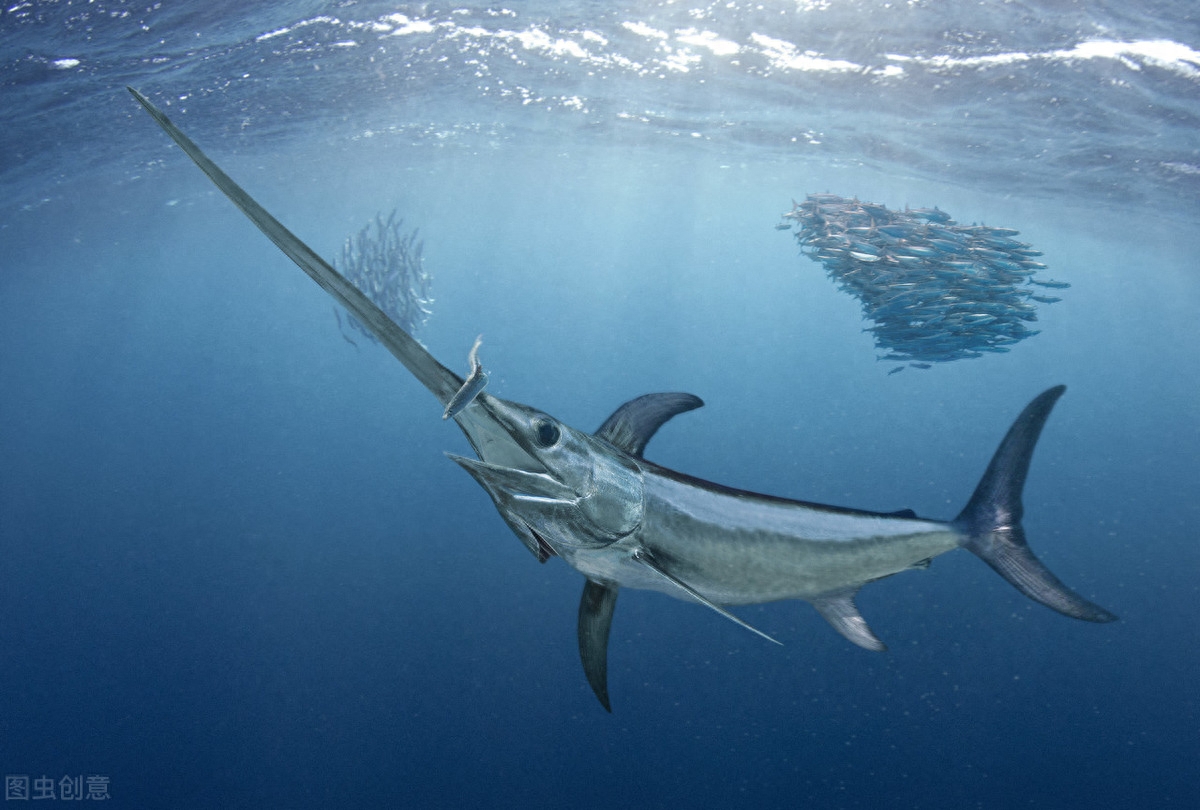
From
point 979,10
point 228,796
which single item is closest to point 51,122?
point 228,796

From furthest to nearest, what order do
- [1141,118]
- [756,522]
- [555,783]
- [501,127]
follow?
[501,127] < [1141,118] < [555,783] < [756,522]

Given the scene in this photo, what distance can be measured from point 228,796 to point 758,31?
51.7 feet

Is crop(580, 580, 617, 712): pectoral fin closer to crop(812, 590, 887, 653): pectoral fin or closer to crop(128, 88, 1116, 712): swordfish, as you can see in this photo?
crop(128, 88, 1116, 712): swordfish

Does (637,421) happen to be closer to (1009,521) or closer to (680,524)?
(680,524)

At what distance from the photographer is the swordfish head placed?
1724 mm

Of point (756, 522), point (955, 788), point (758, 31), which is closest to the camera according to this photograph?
point (756, 522)

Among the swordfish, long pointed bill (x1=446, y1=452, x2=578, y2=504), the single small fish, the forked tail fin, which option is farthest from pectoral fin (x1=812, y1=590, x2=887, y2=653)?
the single small fish

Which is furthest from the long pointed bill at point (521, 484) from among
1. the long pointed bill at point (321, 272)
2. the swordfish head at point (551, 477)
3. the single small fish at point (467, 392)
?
the long pointed bill at point (321, 272)

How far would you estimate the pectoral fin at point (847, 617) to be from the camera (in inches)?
92.0

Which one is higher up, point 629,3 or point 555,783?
point 629,3

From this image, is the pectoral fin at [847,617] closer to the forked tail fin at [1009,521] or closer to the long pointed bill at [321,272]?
the forked tail fin at [1009,521]

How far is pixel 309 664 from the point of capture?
10.1 metres

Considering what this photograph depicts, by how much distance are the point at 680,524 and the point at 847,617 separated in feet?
2.97

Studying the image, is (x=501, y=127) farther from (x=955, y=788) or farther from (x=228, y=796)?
(x=955, y=788)
